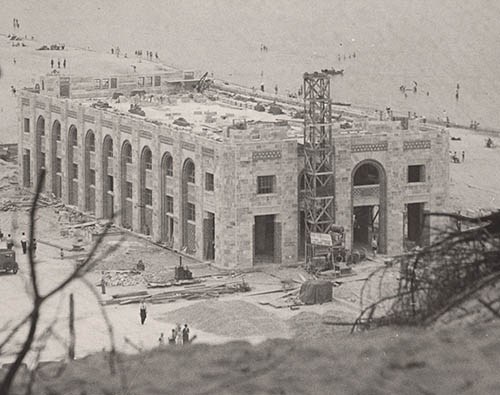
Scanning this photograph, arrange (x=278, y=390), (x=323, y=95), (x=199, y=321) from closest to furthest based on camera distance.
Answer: (x=278, y=390) < (x=199, y=321) < (x=323, y=95)

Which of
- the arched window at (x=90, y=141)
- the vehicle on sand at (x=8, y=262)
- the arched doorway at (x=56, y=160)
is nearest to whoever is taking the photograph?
the vehicle on sand at (x=8, y=262)

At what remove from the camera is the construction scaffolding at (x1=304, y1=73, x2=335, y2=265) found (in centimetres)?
5531

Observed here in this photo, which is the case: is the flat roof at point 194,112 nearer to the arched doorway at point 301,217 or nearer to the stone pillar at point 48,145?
the stone pillar at point 48,145

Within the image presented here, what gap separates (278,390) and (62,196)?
197 ft

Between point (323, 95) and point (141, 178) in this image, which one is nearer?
point (323, 95)

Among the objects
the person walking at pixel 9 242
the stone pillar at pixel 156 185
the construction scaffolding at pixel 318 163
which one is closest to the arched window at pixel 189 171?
the stone pillar at pixel 156 185

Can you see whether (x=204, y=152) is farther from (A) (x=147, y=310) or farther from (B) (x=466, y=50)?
(B) (x=466, y=50)

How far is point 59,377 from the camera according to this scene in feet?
48.9

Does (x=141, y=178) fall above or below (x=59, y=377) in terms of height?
below

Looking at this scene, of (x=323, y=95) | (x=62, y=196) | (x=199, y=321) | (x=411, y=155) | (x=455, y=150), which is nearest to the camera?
(x=199, y=321)

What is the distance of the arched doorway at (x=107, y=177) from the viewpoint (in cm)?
6725

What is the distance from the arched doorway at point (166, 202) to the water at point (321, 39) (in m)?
40.6

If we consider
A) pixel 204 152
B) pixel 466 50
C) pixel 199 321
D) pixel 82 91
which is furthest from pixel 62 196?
pixel 466 50

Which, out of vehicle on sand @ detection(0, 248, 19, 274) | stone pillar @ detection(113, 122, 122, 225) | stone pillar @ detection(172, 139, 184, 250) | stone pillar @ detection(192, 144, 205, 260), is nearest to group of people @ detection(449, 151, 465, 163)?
stone pillar @ detection(113, 122, 122, 225)
